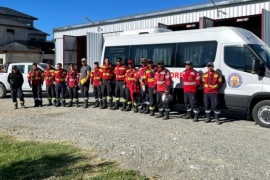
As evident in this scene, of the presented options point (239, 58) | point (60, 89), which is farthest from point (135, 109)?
point (239, 58)

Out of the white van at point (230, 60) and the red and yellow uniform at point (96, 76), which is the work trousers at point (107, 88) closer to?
the red and yellow uniform at point (96, 76)

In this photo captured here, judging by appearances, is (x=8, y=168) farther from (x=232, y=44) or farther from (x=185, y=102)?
(x=232, y=44)

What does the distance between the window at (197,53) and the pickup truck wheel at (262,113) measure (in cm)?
182

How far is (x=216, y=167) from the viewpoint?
17.6 ft

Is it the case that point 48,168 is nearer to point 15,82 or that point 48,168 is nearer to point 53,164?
point 53,164

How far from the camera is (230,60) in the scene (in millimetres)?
9195

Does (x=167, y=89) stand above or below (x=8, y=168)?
above

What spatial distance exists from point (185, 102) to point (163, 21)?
32.7 ft

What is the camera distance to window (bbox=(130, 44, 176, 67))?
35.0 feet

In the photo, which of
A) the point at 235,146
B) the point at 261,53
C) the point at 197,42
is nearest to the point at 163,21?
the point at 197,42

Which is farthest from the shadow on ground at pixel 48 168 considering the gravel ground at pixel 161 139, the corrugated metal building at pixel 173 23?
the corrugated metal building at pixel 173 23

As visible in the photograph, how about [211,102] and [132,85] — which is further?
[132,85]

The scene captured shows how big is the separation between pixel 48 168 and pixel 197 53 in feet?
20.1

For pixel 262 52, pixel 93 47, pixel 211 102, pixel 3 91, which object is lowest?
pixel 3 91
